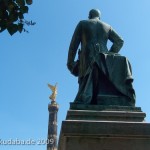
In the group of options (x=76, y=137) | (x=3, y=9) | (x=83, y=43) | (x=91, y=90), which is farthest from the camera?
(x=83, y=43)

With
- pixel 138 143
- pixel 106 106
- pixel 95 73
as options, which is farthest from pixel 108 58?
pixel 138 143

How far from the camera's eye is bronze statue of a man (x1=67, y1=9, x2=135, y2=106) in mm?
6012

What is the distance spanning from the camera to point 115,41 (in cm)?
683

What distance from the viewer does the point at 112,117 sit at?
18.3 feet

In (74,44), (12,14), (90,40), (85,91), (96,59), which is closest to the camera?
(12,14)

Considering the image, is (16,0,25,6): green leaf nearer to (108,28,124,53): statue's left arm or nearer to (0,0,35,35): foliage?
(0,0,35,35): foliage

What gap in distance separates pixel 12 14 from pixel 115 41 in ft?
8.59

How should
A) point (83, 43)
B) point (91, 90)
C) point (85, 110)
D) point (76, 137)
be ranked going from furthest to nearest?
point (83, 43)
point (91, 90)
point (85, 110)
point (76, 137)

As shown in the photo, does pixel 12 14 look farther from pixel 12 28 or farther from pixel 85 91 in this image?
pixel 85 91

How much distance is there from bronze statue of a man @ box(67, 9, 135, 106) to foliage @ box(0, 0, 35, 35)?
1768 millimetres

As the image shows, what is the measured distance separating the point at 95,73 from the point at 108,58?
0.33 meters

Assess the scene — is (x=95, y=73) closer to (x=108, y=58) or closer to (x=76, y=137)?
(x=108, y=58)

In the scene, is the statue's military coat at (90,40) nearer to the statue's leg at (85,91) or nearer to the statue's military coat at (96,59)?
the statue's military coat at (96,59)

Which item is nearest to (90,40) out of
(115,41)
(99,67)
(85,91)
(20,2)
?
(115,41)
